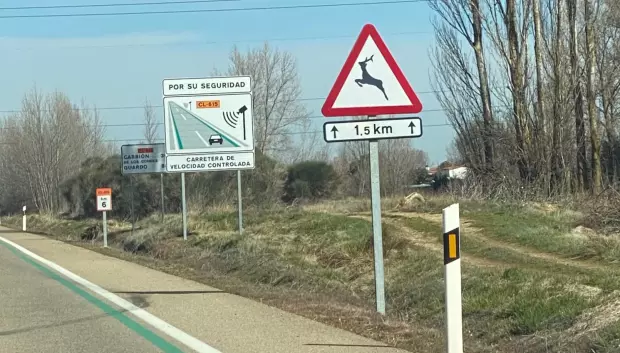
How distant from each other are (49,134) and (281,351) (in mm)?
62869

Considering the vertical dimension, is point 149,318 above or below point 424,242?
below

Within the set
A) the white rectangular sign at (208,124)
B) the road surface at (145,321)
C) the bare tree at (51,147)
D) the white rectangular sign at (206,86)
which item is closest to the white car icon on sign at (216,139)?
the white rectangular sign at (208,124)

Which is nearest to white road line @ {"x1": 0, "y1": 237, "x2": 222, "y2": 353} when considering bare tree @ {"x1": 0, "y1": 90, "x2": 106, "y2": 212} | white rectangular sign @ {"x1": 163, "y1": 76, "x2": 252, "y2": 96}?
white rectangular sign @ {"x1": 163, "y1": 76, "x2": 252, "y2": 96}

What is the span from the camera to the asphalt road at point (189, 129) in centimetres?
2102

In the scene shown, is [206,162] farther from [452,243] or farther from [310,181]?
[310,181]

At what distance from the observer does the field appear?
810 cm

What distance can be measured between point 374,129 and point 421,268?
594 centimetres

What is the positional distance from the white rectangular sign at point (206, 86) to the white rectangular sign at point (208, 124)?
5.8 inches

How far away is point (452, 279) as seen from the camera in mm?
6016

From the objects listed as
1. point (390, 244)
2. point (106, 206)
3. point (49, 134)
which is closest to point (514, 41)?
point (390, 244)

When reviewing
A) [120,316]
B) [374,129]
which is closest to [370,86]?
[374,129]

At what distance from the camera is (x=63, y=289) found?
473 inches

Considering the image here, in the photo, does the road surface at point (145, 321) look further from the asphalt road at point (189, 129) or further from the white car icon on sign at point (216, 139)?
the white car icon on sign at point (216, 139)

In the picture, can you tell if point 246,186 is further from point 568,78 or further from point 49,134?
point 49,134
